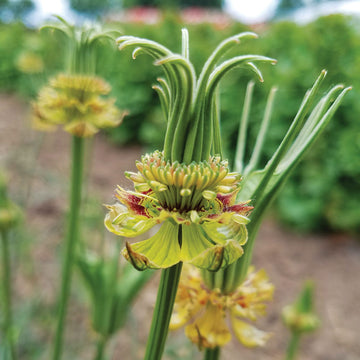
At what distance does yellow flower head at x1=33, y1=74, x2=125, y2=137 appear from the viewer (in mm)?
608

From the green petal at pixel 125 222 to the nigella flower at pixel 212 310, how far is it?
0.35 feet

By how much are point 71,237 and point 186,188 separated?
1.14 ft

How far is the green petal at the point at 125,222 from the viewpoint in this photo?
259mm

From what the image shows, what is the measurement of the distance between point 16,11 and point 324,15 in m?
6.84

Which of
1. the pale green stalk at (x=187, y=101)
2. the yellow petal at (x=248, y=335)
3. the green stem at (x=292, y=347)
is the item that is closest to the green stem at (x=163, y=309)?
the pale green stalk at (x=187, y=101)

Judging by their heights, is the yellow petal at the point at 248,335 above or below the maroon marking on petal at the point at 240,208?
below

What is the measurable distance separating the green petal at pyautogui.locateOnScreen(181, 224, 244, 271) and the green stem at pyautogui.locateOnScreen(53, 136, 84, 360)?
1.08 feet

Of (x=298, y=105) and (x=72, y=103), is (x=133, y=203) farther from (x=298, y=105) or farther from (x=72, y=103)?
(x=298, y=105)

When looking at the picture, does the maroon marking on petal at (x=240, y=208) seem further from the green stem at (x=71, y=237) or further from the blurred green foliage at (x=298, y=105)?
the blurred green foliage at (x=298, y=105)

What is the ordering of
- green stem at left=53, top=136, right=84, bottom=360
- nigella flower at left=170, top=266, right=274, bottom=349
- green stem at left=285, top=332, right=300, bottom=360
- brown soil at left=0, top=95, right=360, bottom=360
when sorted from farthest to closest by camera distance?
brown soil at left=0, top=95, right=360, bottom=360
green stem at left=285, top=332, right=300, bottom=360
green stem at left=53, top=136, right=84, bottom=360
nigella flower at left=170, top=266, right=274, bottom=349

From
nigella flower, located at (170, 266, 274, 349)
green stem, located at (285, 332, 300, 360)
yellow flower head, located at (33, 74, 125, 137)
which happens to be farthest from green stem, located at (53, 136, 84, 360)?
green stem, located at (285, 332, 300, 360)

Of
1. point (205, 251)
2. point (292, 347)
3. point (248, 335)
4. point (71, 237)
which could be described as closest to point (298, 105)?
point (292, 347)

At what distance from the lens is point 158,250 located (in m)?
0.26

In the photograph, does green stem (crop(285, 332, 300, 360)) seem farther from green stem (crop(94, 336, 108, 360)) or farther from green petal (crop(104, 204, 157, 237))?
green petal (crop(104, 204, 157, 237))
